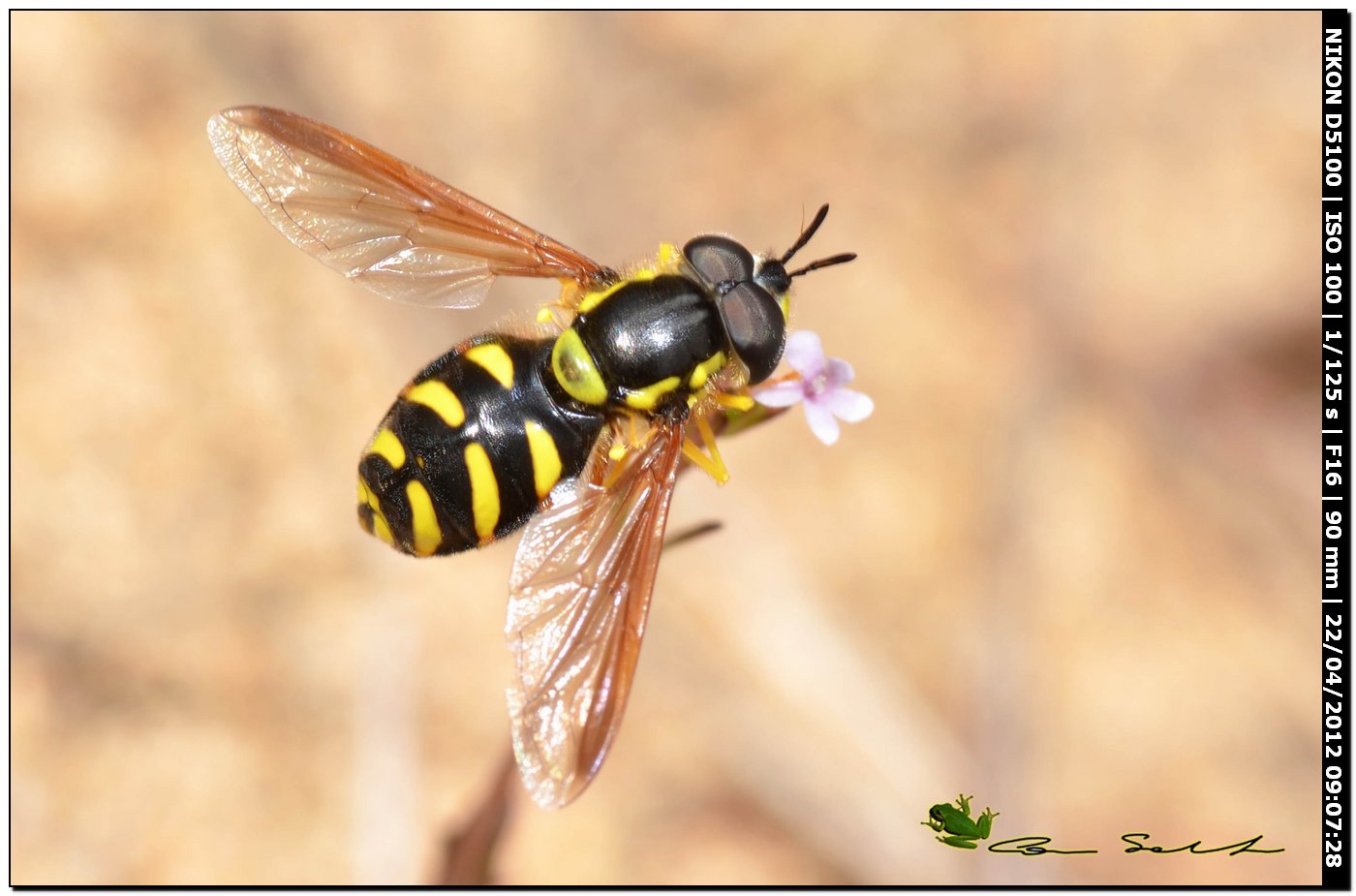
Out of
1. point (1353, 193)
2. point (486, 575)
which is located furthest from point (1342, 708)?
point (486, 575)

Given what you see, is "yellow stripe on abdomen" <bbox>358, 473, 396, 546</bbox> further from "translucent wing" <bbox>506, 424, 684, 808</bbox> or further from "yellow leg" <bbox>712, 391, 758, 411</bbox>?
"yellow leg" <bbox>712, 391, 758, 411</bbox>

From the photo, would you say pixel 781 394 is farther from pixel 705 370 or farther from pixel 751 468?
pixel 751 468

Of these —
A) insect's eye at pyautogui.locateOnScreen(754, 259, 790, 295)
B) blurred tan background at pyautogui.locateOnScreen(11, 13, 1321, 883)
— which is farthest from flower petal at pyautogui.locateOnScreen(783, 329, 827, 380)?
blurred tan background at pyautogui.locateOnScreen(11, 13, 1321, 883)

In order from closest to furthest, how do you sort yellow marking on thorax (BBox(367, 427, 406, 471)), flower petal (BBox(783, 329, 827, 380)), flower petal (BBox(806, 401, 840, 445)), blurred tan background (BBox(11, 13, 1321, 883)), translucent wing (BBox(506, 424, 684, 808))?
translucent wing (BBox(506, 424, 684, 808)), yellow marking on thorax (BBox(367, 427, 406, 471)), flower petal (BBox(806, 401, 840, 445)), flower petal (BBox(783, 329, 827, 380)), blurred tan background (BBox(11, 13, 1321, 883))
